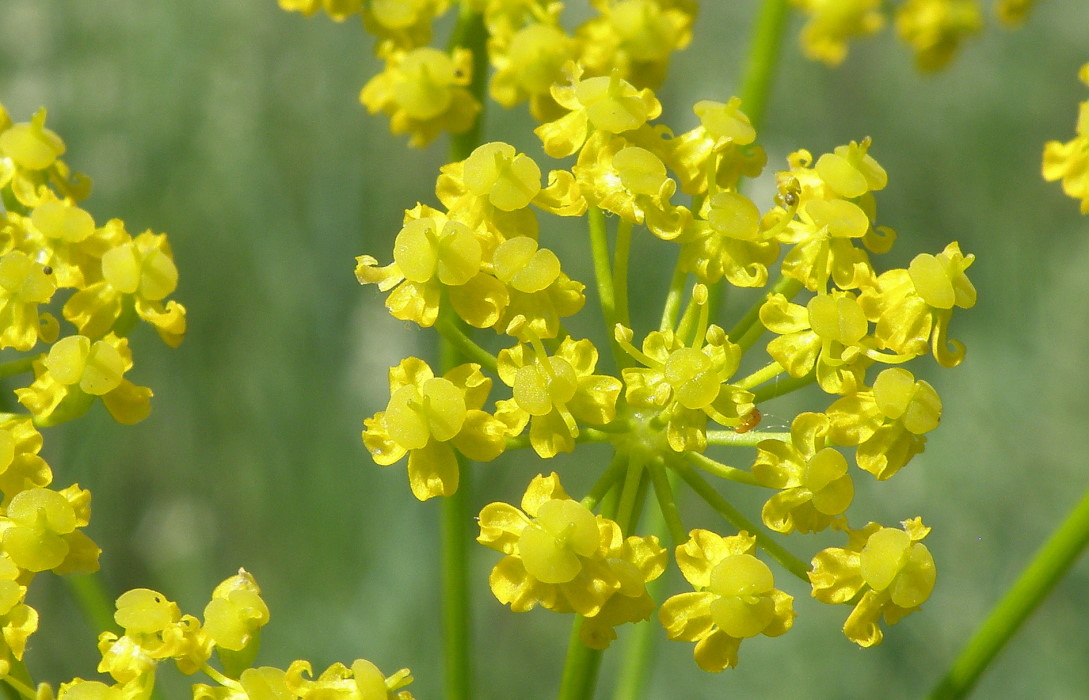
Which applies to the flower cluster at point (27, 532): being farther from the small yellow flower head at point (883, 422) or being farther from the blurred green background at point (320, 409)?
the blurred green background at point (320, 409)

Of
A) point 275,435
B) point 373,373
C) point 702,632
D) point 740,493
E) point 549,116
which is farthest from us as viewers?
point 740,493

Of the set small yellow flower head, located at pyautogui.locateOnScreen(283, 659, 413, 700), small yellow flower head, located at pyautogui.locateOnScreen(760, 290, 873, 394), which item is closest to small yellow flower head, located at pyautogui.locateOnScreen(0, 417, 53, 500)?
small yellow flower head, located at pyautogui.locateOnScreen(283, 659, 413, 700)

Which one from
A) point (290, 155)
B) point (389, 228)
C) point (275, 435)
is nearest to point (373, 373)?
point (275, 435)

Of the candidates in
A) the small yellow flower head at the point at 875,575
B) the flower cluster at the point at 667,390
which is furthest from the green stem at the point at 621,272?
the small yellow flower head at the point at 875,575

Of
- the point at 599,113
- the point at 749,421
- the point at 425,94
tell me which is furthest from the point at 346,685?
the point at 425,94

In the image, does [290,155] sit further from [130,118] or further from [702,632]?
[702,632]

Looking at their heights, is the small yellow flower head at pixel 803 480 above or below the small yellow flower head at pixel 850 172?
below

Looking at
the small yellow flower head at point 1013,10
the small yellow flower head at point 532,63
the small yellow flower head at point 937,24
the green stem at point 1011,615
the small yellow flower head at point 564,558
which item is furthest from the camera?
the small yellow flower head at point 937,24
